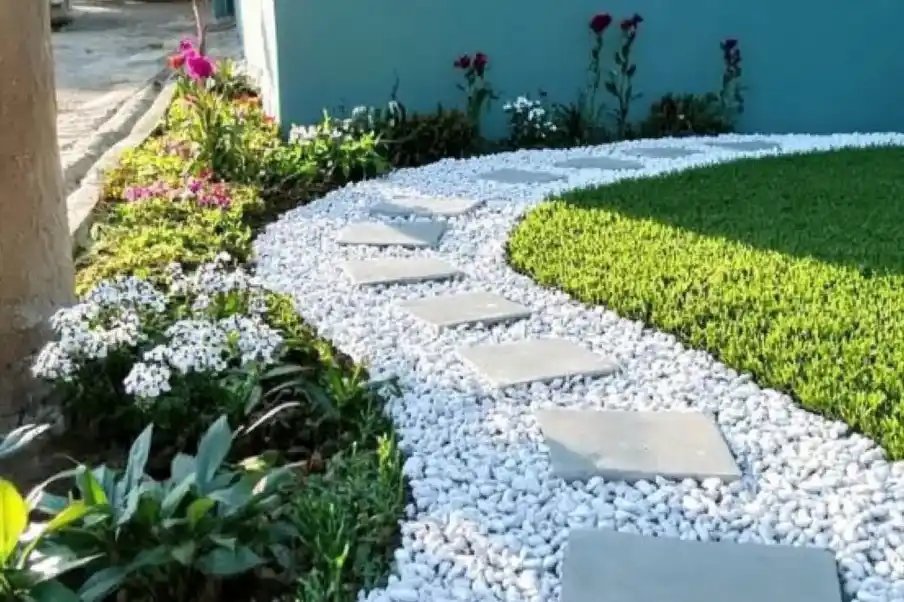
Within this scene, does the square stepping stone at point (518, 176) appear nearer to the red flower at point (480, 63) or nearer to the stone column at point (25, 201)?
the red flower at point (480, 63)

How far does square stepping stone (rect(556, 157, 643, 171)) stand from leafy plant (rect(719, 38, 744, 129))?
1368mm

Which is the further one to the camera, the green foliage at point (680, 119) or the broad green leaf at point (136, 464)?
the green foliage at point (680, 119)

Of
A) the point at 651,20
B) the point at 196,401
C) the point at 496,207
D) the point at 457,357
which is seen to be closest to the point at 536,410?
the point at 457,357

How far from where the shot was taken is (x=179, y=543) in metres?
1.76

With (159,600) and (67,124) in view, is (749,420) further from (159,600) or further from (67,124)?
(67,124)

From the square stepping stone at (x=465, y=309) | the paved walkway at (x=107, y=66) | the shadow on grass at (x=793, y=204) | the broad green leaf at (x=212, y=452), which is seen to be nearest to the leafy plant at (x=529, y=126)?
the shadow on grass at (x=793, y=204)

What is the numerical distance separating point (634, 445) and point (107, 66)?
9.93 meters

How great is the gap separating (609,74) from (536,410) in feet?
14.2

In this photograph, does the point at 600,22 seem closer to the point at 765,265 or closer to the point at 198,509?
the point at 765,265

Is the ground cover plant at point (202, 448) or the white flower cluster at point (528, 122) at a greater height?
the white flower cluster at point (528, 122)

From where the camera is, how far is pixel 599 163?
17.7ft

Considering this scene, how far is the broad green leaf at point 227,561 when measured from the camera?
1.73m

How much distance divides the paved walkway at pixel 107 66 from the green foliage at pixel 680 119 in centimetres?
335

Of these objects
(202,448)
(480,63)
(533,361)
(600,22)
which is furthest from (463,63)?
(202,448)
